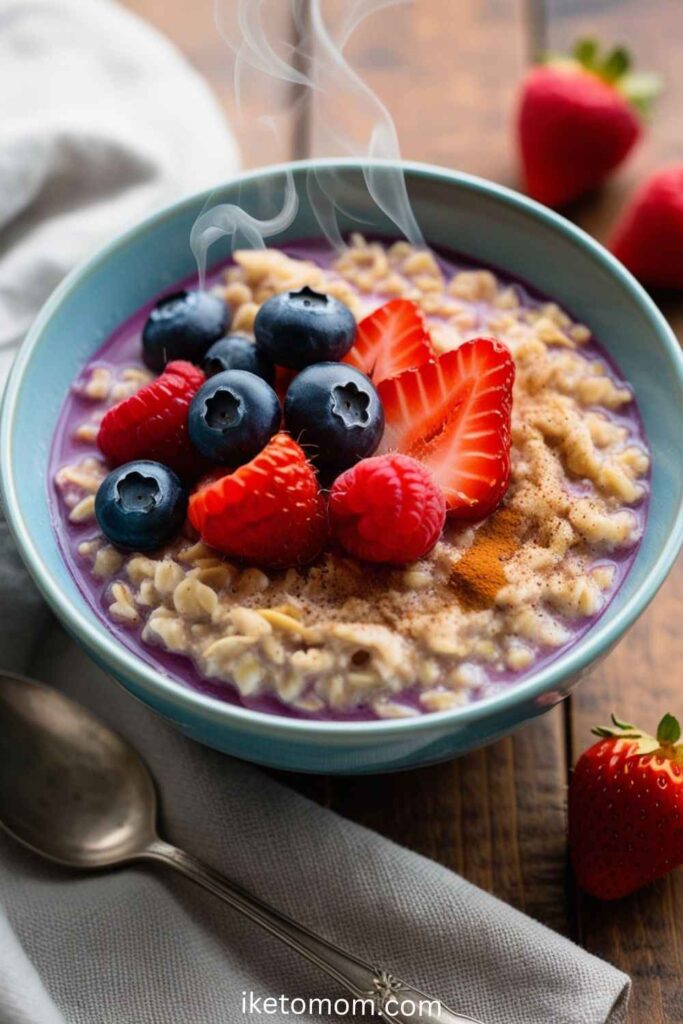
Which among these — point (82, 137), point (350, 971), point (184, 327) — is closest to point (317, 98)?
point (82, 137)

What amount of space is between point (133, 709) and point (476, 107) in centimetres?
133

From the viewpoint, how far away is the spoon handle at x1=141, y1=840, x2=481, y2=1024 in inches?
53.1

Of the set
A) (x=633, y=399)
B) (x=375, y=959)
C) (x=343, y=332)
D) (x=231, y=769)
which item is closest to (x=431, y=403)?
(x=343, y=332)

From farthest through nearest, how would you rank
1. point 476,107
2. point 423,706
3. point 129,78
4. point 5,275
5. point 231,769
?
point 476,107, point 129,78, point 5,275, point 231,769, point 423,706

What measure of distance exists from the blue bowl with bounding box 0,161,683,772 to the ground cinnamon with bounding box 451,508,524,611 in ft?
0.35

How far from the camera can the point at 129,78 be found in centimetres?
200

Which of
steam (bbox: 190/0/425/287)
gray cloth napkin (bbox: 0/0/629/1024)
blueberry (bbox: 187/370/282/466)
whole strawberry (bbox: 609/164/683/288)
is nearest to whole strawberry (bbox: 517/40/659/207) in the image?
whole strawberry (bbox: 609/164/683/288)

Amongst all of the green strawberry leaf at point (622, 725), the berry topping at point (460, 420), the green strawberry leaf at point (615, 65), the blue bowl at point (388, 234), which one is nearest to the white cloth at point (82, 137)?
the blue bowl at point (388, 234)

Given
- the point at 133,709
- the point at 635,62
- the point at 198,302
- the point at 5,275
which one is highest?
the point at 635,62

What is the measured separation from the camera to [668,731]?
1.47 m

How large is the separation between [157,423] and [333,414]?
23 centimetres

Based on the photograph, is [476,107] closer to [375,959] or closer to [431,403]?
[431,403]

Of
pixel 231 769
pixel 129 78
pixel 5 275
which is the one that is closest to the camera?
A: pixel 231 769

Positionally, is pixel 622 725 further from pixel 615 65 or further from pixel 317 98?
pixel 615 65
